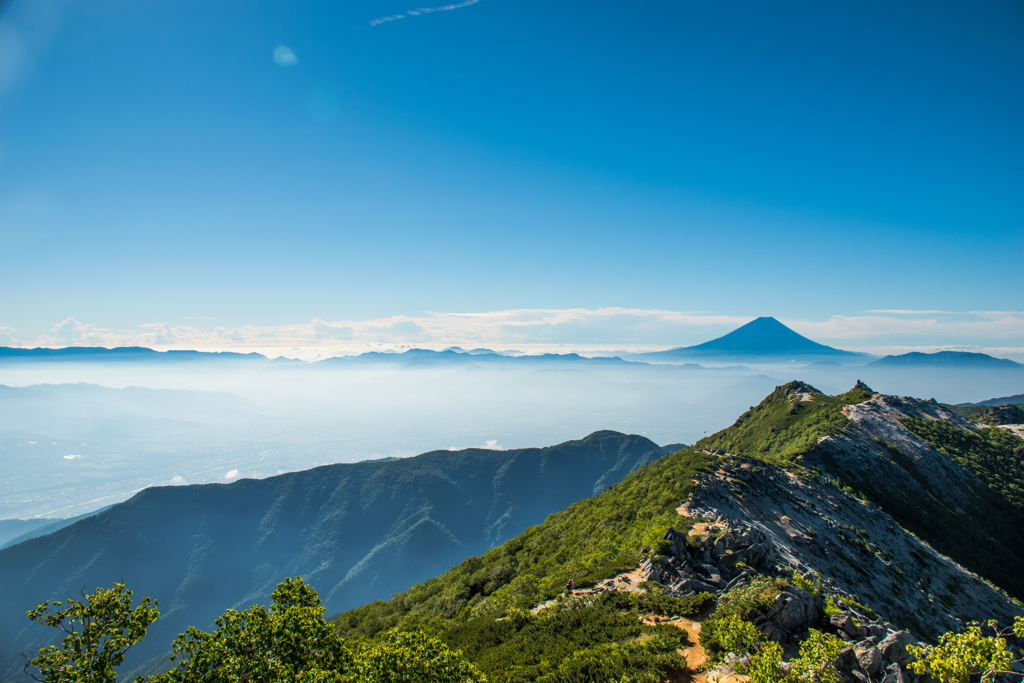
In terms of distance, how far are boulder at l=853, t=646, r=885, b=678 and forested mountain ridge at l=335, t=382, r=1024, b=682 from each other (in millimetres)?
62

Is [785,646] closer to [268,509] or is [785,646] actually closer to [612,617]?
[612,617]

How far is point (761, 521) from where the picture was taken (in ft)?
118

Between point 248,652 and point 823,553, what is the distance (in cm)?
3913

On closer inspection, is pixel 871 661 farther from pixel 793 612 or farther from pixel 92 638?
pixel 92 638

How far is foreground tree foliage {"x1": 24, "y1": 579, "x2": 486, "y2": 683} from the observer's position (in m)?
14.0

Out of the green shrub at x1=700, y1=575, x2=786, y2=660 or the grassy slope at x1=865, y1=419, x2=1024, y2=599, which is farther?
the grassy slope at x1=865, y1=419, x2=1024, y2=599

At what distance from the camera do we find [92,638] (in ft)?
47.8

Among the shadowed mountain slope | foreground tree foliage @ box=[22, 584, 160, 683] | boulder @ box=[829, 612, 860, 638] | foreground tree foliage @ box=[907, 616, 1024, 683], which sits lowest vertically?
the shadowed mountain slope

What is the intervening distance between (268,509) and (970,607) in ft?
759

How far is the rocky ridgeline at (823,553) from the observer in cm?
2689

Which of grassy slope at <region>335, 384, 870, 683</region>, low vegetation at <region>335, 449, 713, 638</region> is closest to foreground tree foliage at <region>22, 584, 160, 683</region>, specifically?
grassy slope at <region>335, 384, 870, 683</region>

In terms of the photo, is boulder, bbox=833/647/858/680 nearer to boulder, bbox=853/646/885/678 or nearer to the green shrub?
boulder, bbox=853/646/885/678

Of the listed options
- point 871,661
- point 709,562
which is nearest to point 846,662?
point 871,661

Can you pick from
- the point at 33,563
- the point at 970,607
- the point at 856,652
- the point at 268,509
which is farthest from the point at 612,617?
the point at 33,563
